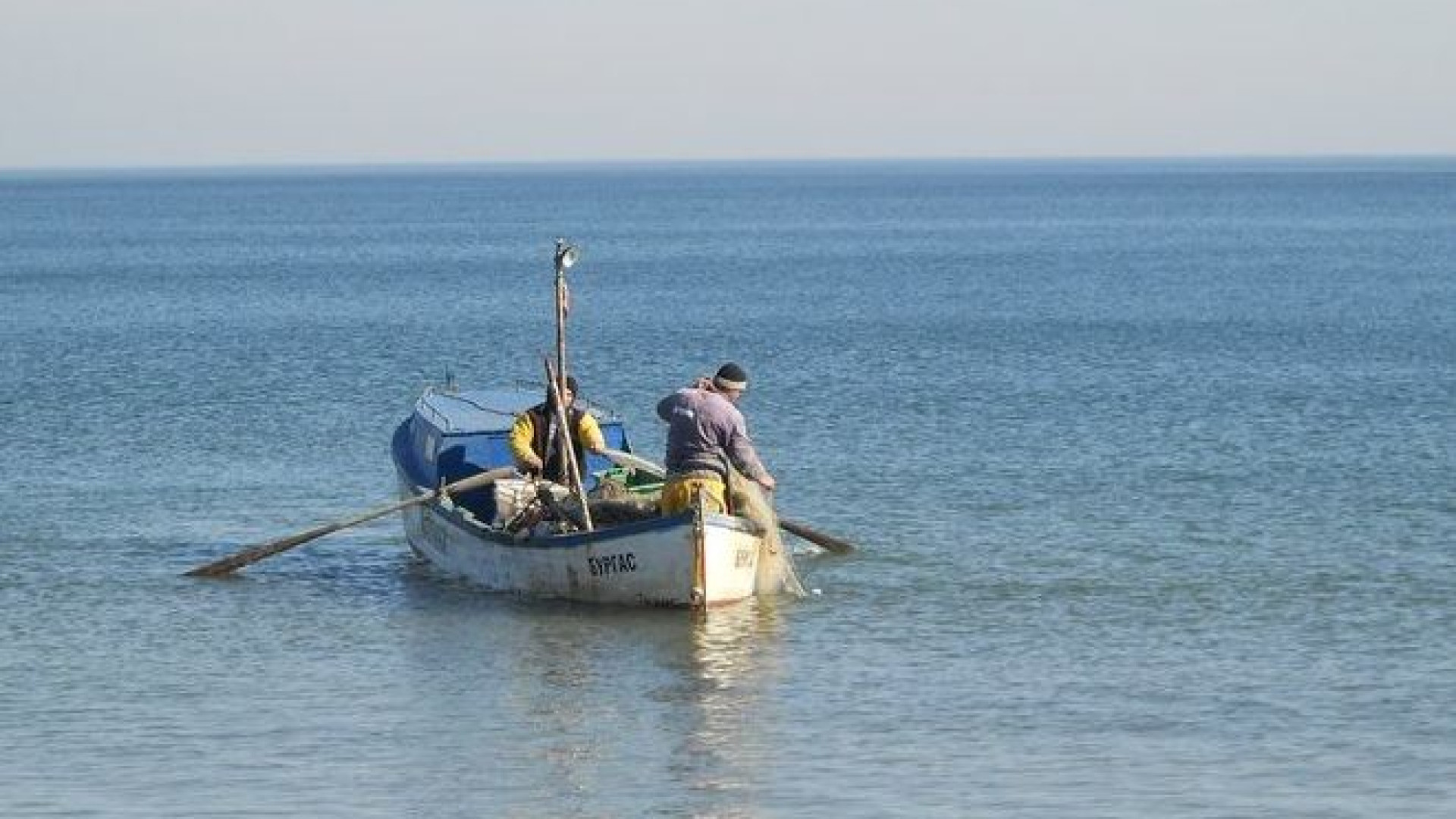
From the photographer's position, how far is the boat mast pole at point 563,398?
80.9ft

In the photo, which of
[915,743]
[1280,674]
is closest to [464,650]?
[915,743]

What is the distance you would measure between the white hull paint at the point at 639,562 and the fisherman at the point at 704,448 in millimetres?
329

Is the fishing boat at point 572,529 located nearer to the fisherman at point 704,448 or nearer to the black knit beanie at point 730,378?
the fisherman at point 704,448

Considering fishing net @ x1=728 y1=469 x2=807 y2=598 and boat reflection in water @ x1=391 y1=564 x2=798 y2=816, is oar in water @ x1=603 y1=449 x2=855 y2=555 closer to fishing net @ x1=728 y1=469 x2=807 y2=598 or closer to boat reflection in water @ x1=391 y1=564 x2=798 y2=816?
fishing net @ x1=728 y1=469 x2=807 y2=598

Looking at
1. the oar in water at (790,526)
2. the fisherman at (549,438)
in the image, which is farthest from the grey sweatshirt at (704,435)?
the fisherman at (549,438)

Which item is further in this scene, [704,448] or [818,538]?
[818,538]

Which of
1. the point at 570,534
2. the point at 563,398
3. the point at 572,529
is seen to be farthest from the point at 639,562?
the point at 563,398

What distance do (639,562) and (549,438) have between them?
2406 mm

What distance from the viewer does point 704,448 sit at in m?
23.9

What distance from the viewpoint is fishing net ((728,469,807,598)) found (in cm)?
2412

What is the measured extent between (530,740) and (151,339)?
45.9m

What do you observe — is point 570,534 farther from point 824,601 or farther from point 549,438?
point 824,601

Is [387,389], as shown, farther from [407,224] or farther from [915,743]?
[407,224]

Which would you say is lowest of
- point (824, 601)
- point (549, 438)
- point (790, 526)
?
point (824, 601)
